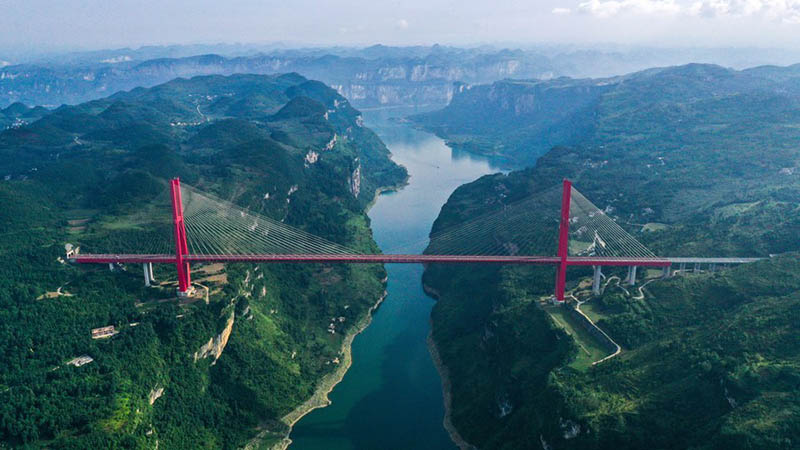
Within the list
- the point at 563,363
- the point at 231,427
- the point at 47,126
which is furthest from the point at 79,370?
the point at 47,126

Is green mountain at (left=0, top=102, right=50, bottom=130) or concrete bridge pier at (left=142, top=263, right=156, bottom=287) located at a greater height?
green mountain at (left=0, top=102, right=50, bottom=130)

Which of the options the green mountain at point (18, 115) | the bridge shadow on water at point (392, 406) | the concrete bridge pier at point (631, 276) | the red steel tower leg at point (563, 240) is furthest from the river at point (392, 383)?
the green mountain at point (18, 115)

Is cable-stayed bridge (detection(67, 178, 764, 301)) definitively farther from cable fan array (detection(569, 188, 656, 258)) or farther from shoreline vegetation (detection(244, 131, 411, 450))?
shoreline vegetation (detection(244, 131, 411, 450))

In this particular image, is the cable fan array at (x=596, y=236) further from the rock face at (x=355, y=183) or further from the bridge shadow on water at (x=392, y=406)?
the rock face at (x=355, y=183)

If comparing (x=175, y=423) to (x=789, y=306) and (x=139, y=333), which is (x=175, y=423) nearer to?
(x=139, y=333)

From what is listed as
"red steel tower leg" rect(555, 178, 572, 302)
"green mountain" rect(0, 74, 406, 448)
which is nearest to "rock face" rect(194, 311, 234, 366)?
"green mountain" rect(0, 74, 406, 448)
